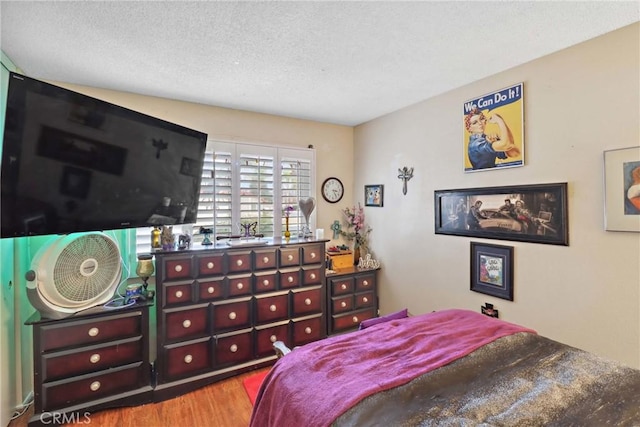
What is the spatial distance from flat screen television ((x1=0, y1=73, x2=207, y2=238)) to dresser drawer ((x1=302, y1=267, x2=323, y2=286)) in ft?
4.30

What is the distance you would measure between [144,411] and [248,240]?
154 cm

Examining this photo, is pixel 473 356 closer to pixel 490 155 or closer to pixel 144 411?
pixel 490 155

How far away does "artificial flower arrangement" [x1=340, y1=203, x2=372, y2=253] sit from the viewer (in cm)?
379

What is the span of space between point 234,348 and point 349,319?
1.31 m

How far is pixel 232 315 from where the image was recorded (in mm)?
2596

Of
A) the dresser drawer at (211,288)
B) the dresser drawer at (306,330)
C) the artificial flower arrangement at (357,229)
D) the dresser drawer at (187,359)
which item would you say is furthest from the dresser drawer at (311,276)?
the dresser drawer at (187,359)

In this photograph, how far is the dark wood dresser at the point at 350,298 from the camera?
10.5ft

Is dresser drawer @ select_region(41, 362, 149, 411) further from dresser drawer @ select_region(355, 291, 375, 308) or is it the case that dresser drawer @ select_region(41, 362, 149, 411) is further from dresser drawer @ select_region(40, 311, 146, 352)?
dresser drawer @ select_region(355, 291, 375, 308)

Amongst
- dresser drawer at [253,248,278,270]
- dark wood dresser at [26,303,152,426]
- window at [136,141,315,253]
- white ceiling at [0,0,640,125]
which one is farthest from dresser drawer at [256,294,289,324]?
white ceiling at [0,0,640,125]

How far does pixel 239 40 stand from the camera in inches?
72.7

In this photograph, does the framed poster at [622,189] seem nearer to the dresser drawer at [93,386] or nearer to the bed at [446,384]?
the bed at [446,384]

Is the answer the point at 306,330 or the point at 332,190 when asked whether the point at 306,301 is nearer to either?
the point at 306,330

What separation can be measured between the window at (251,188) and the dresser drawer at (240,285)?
629mm

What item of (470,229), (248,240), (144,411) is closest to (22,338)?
(144,411)
